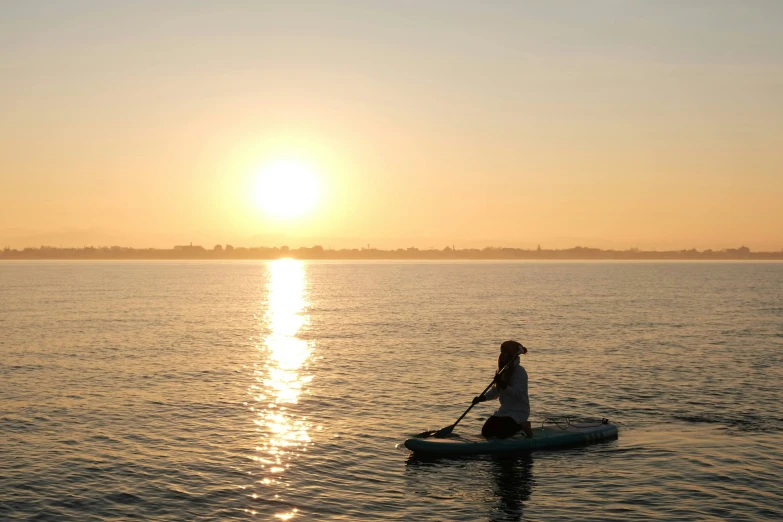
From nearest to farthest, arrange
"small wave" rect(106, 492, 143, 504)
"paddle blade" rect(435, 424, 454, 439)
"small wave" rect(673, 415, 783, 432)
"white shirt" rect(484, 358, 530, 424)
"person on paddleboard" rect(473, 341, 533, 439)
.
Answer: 1. "small wave" rect(106, 492, 143, 504)
2. "person on paddleboard" rect(473, 341, 533, 439)
3. "white shirt" rect(484, 358, 530, 424)
4. "paddle blade" rect(435, 424, 454, 439)
5. "small wave" rect(673, 415, 783, 432)

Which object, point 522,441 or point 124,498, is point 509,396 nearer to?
point 522,441

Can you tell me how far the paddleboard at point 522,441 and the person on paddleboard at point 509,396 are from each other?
0.30 meters

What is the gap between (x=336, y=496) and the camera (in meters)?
16.4

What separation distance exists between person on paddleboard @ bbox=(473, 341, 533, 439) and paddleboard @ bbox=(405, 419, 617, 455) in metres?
0.30

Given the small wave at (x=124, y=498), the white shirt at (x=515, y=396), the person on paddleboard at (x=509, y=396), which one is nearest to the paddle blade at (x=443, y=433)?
the person on paddleboard at (x=509, y=396)

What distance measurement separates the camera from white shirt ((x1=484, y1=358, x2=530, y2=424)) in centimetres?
1903

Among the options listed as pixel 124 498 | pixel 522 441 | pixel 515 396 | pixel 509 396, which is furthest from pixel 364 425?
pixel 124 498

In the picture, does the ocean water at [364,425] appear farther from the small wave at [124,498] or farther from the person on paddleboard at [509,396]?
the person on paddleboard at [509,396]

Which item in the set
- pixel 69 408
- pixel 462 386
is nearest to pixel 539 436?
pixel 462 386

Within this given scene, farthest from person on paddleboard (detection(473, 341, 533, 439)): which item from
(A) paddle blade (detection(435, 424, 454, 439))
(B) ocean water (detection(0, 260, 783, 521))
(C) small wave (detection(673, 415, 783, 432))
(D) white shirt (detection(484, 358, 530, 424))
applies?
(C) small wave (detection(673, 415, 783, 432))

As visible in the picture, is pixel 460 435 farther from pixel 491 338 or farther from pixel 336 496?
pixel 491 338

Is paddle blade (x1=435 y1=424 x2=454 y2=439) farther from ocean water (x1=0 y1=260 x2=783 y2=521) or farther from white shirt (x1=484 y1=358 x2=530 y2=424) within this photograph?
white shirt (x1=484 y1=358 x2=530 y2=424)

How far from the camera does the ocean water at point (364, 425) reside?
16.1 metres

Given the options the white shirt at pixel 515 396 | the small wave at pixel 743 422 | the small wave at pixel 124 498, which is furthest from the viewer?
the small wave at pixel 743 422
